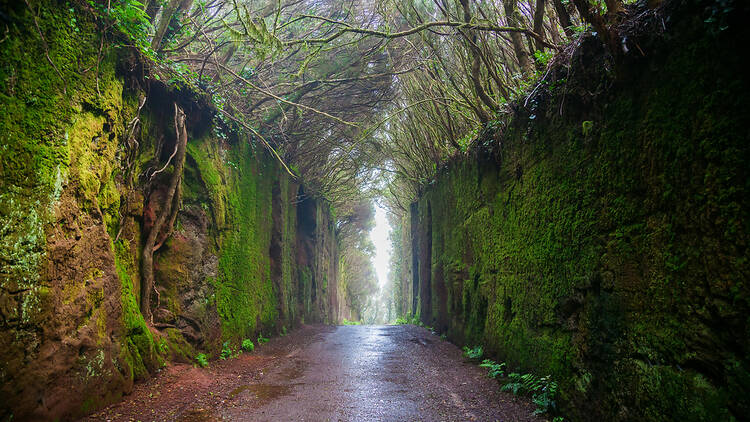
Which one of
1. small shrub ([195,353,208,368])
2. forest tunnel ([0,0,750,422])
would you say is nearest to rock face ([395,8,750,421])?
forest tunnel ([0,0,750,422])

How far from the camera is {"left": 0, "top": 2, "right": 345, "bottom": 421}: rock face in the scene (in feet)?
10.2

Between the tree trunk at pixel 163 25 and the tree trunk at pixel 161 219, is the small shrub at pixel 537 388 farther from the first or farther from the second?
the tree trunk at pixel 163 25

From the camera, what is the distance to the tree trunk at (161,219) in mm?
Answer: 5367

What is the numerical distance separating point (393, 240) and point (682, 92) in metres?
29.7

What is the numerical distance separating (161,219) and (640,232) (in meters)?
6.03

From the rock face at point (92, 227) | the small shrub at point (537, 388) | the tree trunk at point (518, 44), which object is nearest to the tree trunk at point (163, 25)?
the rock face at point (92, 227)

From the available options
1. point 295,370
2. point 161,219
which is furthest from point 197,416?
point 161,219

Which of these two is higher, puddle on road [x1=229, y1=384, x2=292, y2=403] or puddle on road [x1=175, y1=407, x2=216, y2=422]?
puddle on road [x1=175, y1=407, x2=216, y2=422]

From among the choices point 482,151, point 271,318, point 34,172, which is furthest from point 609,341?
point 271,318

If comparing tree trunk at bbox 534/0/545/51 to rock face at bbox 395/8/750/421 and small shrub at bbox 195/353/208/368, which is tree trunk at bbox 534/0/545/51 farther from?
small shrub at bbox 195/353/208/368

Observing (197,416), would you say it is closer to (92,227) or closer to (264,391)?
(264,391)

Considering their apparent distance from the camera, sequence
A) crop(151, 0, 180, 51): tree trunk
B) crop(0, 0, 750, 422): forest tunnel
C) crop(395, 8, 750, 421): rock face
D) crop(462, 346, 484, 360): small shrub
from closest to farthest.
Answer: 1. crop(395, 8, 750, 421): rock face
2. crop(0, 0, 750, 422): forest tunnel
3. crop(151, 0, 180, 51): tree trunk
4. crop(462, 346, 484, 360): small shrub

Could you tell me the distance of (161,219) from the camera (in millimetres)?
5828

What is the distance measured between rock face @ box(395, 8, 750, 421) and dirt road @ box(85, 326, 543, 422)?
81 centimetres
